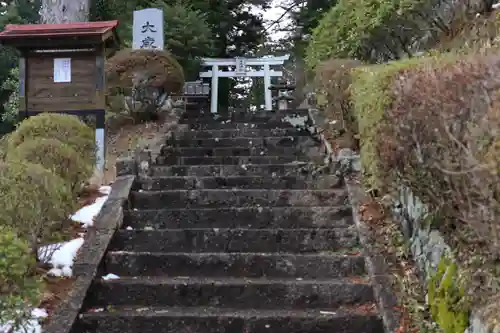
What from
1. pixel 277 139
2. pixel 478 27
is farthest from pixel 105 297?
pixel 478 27

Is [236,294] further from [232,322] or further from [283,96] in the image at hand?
[283,96]

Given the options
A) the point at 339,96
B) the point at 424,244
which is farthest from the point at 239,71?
the point at 424,244

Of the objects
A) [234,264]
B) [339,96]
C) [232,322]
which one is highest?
[339,96]

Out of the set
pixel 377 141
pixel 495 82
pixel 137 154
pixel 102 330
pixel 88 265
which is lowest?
pixel 102 330

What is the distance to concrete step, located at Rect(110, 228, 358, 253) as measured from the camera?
4.35 meters

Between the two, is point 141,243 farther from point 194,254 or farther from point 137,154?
point 137,154

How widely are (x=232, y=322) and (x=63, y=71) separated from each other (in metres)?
4.61

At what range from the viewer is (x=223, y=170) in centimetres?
612

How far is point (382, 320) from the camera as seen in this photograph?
3.36 metres

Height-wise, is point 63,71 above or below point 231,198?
above

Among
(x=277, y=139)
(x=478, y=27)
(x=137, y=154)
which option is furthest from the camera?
(x=277, y=139)

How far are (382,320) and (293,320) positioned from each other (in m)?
0.58

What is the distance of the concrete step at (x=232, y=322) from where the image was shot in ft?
11.1

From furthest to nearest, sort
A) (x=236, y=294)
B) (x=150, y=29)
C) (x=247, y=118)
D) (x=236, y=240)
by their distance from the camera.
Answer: (x=150, y=29)
(x=247, y=118)
(x=236, y=240)
(x=236, y=294)
